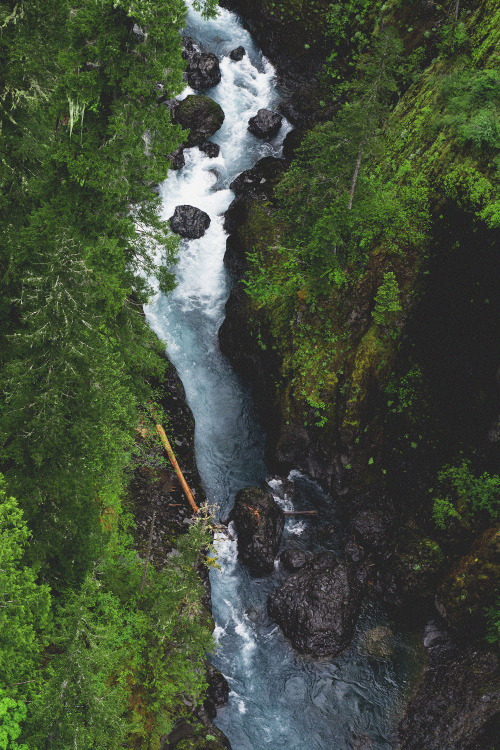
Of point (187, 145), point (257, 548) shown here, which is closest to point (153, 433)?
point (257, 548)

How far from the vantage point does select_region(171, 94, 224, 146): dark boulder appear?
29.0m

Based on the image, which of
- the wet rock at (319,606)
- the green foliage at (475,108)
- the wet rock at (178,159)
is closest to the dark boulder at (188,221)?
the wet rock at (178,159)

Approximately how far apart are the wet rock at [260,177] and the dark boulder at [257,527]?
15174 millimetres

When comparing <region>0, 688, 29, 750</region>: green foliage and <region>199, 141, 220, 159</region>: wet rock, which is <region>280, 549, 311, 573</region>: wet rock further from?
<region>199, 141, 220, 159</region>: wet rock

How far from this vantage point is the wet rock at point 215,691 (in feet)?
50.3

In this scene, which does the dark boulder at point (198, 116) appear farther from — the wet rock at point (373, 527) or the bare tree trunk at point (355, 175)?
the wet rock at point (373, 527)

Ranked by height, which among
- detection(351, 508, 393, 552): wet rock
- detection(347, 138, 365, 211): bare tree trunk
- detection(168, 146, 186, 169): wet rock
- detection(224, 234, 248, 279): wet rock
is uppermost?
detection(347, 138, 365, 211): bare tree trunk

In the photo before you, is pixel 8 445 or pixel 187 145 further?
pixel 187 145

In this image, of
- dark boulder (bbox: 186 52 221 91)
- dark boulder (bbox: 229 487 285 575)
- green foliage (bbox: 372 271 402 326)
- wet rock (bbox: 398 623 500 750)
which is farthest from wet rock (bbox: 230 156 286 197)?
wet rock (bbox: 398 623 500 750)

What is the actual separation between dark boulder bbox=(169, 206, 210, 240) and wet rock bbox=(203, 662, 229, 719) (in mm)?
19187

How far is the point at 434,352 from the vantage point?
1880 cm

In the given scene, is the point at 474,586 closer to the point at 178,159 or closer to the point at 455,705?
the point at 455,705

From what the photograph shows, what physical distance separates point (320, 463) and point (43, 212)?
1365 centimetres

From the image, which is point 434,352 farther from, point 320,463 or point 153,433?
point 153,433
